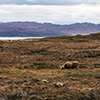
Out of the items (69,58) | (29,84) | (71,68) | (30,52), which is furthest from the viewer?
(30,52)

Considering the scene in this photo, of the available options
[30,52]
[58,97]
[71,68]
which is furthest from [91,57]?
[58,97]

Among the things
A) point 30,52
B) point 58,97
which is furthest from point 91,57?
point 58,97

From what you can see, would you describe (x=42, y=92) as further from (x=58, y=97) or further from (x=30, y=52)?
(x=30, y=52)

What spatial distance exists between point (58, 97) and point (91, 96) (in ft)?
7.55

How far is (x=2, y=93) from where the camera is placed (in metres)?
11.8

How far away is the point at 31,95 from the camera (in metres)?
11.3

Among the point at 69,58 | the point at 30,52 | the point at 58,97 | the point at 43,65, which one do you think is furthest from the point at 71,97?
the point at 30,52

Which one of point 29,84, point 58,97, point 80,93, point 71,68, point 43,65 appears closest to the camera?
point 58,97

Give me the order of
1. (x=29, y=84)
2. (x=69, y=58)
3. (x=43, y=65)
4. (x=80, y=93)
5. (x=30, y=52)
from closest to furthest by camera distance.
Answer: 1. (x=80, y=93)
2. (x=29, y=84)
3. (x=43, y=65)
4. (x=69, y=58)
5. (x=30, y=52)

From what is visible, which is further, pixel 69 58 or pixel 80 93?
pixel 69 58

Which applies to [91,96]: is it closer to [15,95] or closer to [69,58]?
[15,95]

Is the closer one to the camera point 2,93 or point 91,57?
point 2,93

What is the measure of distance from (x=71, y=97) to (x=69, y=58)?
72.8 ft

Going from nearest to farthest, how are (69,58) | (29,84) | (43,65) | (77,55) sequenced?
(29,84) < (43,65) < (69,58) < (77,55)
